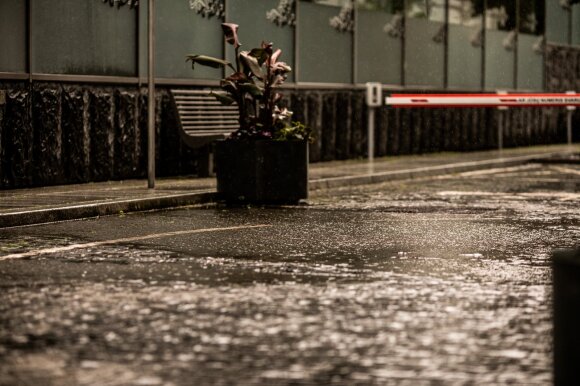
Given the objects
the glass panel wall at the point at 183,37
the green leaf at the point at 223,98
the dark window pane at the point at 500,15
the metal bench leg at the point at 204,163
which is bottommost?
the metal bench leg at the point at 204,163

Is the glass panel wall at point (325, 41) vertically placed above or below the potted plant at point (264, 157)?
above

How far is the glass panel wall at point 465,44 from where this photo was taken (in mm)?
26375

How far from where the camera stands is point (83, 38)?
16.8 m

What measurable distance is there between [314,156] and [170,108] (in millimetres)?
4119

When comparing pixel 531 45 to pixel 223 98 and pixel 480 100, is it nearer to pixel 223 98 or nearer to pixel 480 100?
pixel 480 100

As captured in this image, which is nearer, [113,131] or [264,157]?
[264,157]

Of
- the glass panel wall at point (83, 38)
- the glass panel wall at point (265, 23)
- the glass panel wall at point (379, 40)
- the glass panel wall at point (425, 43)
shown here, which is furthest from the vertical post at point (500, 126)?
the glass panel wall at point (83, 38)

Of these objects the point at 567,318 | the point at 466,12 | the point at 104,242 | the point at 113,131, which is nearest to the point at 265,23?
the point at 113,131

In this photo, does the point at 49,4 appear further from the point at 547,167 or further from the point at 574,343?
the point at 574,343

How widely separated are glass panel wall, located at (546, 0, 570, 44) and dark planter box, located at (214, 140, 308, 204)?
1723cm

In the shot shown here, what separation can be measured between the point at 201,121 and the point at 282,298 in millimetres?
10547

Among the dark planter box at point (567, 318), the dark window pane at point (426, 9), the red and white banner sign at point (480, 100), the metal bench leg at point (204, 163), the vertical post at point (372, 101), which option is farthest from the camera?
the dark window pane at point (426, 9)

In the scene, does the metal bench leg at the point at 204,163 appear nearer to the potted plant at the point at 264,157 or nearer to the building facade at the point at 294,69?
the building facade at the point at 294,69

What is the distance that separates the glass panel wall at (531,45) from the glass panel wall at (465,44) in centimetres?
232
